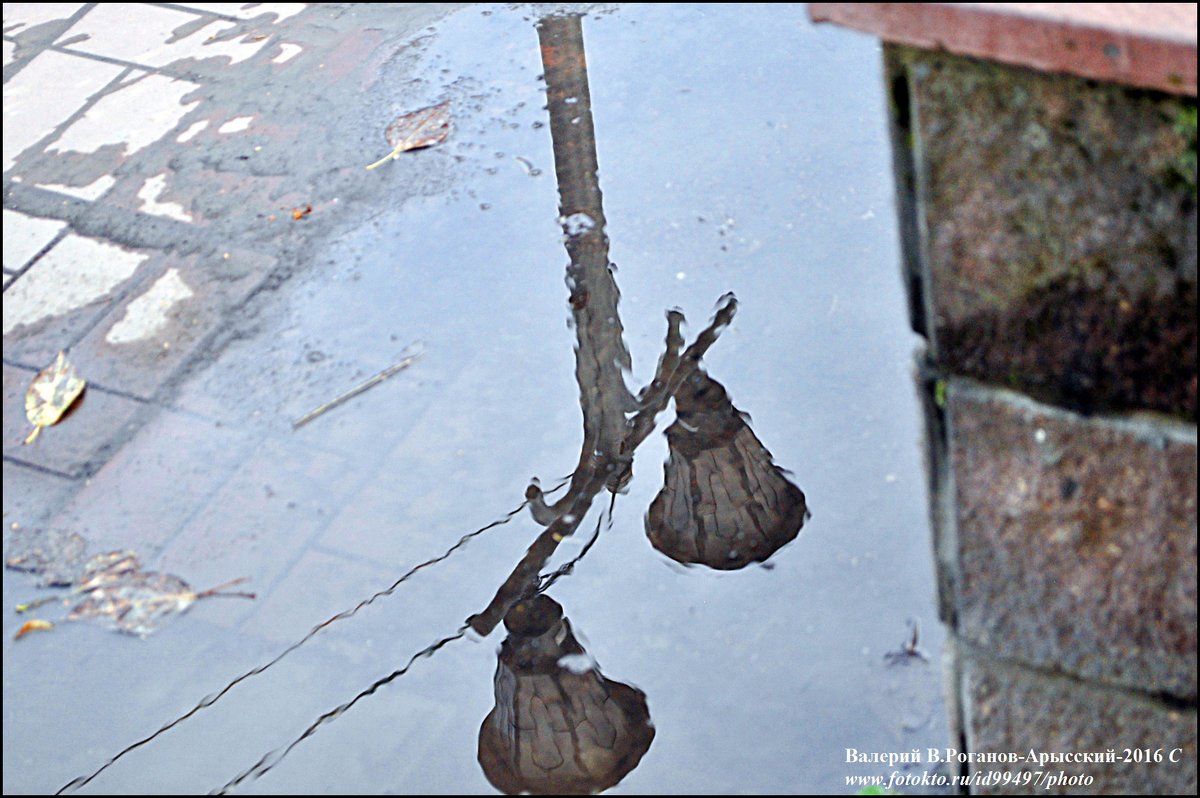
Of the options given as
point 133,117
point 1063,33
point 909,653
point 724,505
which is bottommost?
point 909,653

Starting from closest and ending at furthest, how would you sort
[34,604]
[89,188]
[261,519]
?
[34,604], [261,519], [89,188]

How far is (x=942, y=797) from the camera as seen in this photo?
93.7 inches

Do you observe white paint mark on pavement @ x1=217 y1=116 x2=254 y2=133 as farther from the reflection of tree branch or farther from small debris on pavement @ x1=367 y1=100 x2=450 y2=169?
the reflection of tree branch

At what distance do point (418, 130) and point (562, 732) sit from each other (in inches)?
104

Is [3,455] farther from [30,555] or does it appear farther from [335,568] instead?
[335,568]

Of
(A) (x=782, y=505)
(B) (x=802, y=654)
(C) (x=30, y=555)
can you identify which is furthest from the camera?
(C) (x=30, y=555)

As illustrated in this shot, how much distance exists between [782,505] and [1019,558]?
129cm

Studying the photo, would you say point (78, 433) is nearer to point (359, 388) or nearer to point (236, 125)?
point (359, 388)

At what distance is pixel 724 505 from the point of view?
280 centimetres

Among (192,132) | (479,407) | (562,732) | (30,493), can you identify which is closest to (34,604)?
(30,493)

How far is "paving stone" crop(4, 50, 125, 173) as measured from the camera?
186 inches

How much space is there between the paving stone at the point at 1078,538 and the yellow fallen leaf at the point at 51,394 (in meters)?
2.84

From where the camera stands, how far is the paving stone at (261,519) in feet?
10.1

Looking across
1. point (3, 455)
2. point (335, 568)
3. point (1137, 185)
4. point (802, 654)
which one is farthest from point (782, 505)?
point (3, 455)
